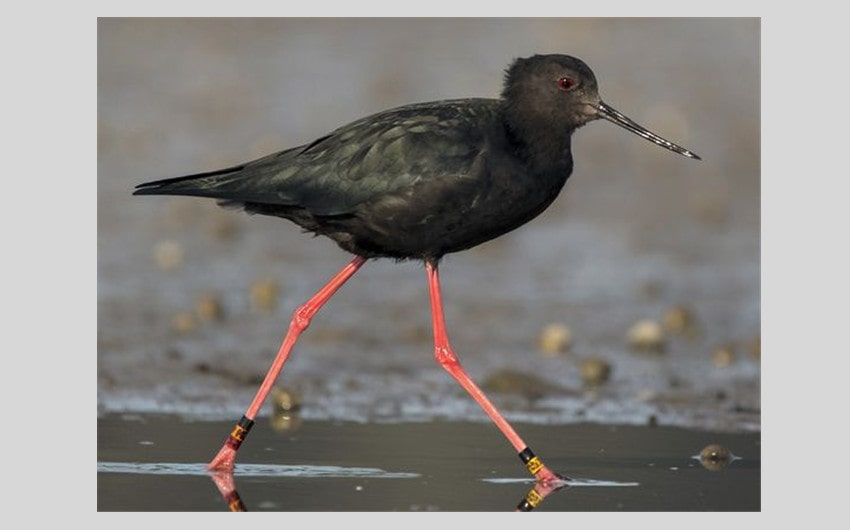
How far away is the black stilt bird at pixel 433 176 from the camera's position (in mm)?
7582

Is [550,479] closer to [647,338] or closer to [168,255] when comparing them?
[647,338]

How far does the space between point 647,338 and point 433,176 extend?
3.36m

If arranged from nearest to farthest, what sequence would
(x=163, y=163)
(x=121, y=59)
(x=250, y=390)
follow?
(x=250, y=390) → (x=163, y=163) → (x=121, y=59)

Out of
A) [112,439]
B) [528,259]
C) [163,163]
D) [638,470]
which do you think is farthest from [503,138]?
[163,163]

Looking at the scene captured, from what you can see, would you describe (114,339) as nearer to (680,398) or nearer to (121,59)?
(680,398)

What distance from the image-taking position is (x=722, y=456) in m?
7.95

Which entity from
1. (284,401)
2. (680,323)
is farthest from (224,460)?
(680,323)

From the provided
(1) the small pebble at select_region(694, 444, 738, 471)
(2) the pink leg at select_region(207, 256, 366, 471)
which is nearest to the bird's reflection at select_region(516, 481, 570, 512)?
(1) the small pebble at select_region(694, 444, 738, 471)

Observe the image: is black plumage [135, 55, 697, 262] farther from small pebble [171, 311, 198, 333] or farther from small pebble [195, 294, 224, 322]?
small pebble [195, 294, 224, 322]

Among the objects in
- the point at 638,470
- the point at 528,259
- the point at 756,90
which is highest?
the point at 756,90

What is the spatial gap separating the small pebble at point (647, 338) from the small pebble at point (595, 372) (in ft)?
2.15

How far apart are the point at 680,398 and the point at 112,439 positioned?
10.2 feet

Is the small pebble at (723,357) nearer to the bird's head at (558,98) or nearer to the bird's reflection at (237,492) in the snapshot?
the bird's head at (558,98)

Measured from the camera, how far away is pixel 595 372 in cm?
984
